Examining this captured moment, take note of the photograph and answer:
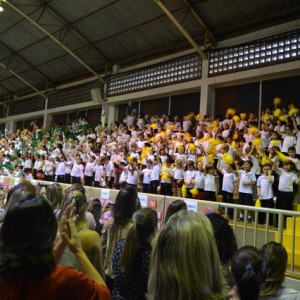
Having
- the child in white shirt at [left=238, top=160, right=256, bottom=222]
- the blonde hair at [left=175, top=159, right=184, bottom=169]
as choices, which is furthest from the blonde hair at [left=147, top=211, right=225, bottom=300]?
the blonde hair at [left=175, top=159, right=184, bottom=169]

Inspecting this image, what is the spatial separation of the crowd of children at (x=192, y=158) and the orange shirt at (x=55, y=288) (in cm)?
455

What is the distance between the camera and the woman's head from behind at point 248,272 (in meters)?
1.49

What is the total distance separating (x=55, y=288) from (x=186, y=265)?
1.58ft

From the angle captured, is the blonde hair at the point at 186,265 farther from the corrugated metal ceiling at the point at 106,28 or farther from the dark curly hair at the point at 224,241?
the corrugated metal ceiling at the point at 106,28

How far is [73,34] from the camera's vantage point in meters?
14.9

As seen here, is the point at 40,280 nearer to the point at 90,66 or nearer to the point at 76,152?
the point at 76,152

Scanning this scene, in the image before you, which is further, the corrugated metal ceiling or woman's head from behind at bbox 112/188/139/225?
the corrugated metal ceiling

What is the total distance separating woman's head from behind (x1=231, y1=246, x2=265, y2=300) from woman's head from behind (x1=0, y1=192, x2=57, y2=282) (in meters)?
0.83

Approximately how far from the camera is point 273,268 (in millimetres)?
1860

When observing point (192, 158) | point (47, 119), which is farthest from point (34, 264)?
point (47, 119)

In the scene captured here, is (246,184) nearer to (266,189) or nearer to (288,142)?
(266,189)

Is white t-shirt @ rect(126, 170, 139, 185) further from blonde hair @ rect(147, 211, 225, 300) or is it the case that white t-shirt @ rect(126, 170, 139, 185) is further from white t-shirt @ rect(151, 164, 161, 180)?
blonde hair @ rect(147, 211, 225, 300)

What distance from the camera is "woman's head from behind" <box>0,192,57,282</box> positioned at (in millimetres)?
1180

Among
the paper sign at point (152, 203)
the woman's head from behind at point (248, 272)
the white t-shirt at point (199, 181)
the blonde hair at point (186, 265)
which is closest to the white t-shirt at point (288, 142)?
the white t-shirt at point (199, 181)
